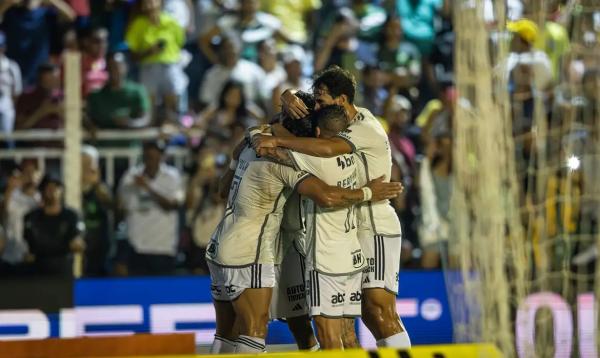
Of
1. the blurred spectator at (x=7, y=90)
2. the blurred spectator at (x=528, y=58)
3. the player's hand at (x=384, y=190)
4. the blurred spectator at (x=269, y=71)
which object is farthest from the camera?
the blurred spectator at (x=269, y=71)

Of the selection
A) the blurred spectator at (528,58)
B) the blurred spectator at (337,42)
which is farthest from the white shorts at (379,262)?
the blurred spectator at (337,42)

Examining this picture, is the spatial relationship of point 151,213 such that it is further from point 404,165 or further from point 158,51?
point 404,165

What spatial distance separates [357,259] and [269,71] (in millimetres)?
5736

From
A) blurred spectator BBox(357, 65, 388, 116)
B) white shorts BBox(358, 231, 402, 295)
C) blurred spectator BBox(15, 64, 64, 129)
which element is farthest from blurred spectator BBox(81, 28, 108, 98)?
white shorts BBox(358, 231, 402, 295)

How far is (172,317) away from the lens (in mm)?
11906

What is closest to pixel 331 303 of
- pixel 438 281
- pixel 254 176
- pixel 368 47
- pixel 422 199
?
pixel 254 176

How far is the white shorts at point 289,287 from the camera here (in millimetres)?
9273

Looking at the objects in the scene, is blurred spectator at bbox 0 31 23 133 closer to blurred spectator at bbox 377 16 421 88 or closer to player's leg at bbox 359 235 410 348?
blurred spectator at bbox 377 16 421 88

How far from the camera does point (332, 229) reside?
8805 millimetres

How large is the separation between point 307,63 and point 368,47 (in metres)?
0.79

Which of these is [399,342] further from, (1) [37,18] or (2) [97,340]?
(1) [37,18]

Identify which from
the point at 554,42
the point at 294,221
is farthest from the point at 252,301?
the point at 554,42

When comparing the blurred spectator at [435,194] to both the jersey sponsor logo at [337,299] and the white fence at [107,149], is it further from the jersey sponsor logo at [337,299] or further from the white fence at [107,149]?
the jersey sponsor logo at [337,299]

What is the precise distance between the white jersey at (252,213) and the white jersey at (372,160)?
547 mm
